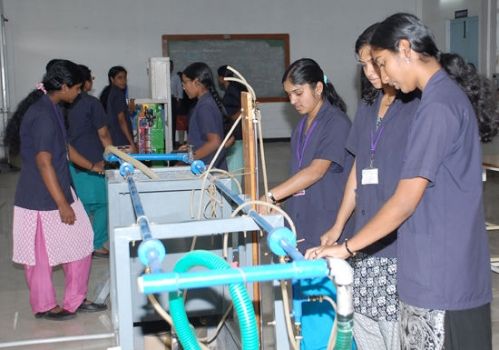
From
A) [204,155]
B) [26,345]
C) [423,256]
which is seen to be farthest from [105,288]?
[423,256]

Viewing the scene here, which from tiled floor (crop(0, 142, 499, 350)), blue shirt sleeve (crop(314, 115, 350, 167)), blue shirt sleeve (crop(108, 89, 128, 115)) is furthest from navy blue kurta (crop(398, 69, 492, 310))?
blue shirt sleeve (crop(108, 89, 128, 115))

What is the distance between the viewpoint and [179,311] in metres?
1.44

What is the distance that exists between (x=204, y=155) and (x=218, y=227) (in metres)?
2.15

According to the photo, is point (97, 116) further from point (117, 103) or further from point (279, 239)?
point (279, 239)

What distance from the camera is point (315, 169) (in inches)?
97.2

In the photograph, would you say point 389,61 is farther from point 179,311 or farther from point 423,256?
point 179,311

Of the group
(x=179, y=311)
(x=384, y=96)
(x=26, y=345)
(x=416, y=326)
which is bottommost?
(x=26, y=345)

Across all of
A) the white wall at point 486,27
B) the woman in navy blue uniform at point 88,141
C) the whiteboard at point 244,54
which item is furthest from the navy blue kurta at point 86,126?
the whiteboard at point 244,54

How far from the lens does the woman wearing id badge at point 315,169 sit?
97.3 inches

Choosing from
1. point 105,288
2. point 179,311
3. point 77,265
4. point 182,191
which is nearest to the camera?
point 179,311

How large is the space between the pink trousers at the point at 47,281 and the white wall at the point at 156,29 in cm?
812

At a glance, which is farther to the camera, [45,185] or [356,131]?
[45,185]

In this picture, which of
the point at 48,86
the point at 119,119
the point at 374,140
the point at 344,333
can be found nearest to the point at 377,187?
the point at 374,140

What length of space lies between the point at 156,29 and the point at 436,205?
10.3 metres
